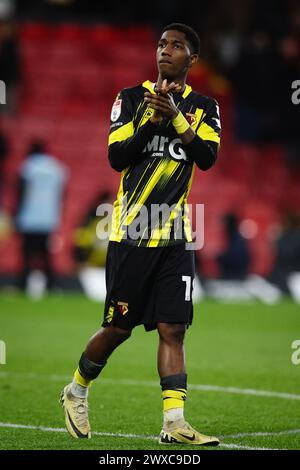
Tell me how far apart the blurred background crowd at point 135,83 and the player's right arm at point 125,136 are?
10653 millimetres

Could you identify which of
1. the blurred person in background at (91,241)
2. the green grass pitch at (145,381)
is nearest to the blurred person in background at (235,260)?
the blurred person in background at (91,241)

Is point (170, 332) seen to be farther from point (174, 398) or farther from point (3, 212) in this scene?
point (3, 212)

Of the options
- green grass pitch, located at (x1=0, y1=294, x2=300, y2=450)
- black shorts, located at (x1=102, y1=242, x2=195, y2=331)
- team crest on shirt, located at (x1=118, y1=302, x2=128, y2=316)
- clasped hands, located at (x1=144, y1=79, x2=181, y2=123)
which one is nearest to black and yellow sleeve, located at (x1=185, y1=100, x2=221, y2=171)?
clasped hands, located at (x1=144, y1=79, x2=181, y2=123)

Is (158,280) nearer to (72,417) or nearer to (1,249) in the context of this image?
(72,417)

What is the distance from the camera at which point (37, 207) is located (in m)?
17.1

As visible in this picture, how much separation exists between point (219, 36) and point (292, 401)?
17.0 m

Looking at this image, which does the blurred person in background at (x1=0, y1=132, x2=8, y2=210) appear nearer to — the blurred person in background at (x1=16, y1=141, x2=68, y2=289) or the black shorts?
the blurred person in background at (x1=16, y1=141, x2=68, y2=289)

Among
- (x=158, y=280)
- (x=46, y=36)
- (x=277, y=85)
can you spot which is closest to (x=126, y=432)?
(x=158, y=280)

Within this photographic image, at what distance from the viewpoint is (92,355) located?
262 inches

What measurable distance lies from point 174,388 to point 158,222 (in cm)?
97

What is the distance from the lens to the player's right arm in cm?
636

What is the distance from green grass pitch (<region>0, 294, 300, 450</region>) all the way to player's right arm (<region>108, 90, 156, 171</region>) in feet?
5.29

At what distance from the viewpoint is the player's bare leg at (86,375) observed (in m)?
6.57

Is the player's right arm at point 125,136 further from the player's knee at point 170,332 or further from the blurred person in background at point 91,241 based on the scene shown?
the blurred person in background at point 91,241
